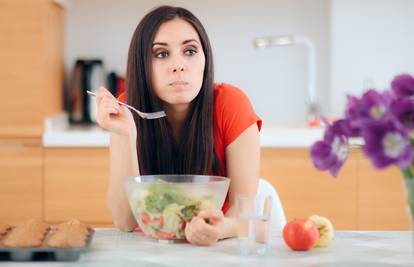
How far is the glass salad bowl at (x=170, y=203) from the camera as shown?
1.46 meters

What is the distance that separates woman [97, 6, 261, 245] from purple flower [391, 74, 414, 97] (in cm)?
77

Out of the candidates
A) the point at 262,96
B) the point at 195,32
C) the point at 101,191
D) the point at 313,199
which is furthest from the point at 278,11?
the point at 195,32

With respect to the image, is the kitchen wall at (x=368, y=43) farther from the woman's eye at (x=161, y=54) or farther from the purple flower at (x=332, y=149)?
the purple flower at (x=332, y=149)

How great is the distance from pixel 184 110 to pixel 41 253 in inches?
31.7

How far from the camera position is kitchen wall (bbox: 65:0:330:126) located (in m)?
3.97

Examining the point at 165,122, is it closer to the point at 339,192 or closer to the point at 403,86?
the point at 403,86

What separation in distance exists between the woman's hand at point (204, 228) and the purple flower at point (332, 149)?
34 centimetres

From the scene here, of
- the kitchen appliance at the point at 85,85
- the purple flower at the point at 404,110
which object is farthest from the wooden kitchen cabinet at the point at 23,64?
the purple flower at the point at 404,110

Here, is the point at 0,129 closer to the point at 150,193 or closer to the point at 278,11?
the point at 278,11

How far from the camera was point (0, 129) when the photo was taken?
3510mm

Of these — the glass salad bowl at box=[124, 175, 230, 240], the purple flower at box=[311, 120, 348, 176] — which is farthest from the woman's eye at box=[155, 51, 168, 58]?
the purple flower at box=[311, 120, 348, 176]

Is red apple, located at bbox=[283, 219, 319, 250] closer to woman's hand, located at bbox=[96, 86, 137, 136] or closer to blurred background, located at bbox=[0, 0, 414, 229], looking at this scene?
woman's hand, located at bbox=[96, 86, 137, 136]

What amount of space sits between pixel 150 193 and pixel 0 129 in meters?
2.21

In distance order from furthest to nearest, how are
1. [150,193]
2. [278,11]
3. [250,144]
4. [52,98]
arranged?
[278,11]
[52,98]
[250,144]
[150,193]
